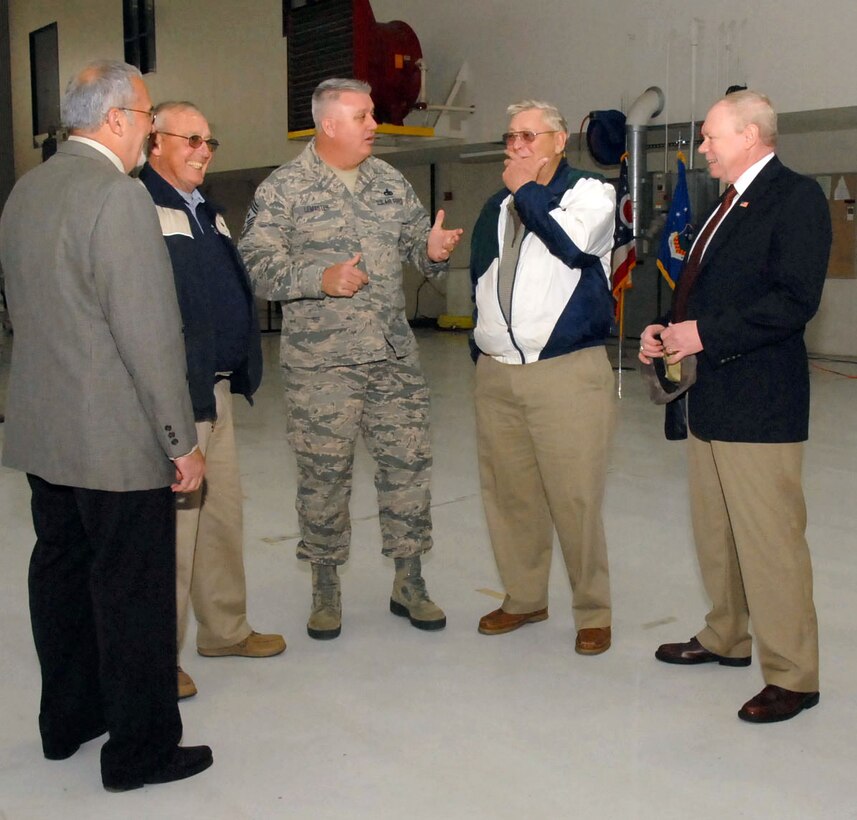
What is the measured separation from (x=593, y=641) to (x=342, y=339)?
1129 mm

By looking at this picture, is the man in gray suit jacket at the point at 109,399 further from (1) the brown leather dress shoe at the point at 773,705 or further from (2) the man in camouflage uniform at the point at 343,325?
(1) the brown leather dress shoe at the point at 773,705

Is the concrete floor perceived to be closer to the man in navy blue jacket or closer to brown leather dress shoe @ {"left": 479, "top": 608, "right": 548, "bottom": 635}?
brown leather dress shoe @ {"left": 479, "top": 608, "right": 548, "bottom": 635}

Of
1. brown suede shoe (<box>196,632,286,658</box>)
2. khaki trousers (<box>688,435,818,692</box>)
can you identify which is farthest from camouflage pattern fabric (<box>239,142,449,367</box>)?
khaki trousers (<box>688,435,818,692</box>)

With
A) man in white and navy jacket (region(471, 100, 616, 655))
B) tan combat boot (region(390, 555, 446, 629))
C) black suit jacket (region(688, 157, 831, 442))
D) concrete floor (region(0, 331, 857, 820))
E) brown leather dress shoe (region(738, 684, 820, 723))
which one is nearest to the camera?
concrete floor (region(0, 331, 857, 820))

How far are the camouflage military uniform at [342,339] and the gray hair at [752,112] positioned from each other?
1.07 meters

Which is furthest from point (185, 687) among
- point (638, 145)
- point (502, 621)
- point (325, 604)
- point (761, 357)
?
point (638, 145)

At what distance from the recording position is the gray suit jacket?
1.92 m

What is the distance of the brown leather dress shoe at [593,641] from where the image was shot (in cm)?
290

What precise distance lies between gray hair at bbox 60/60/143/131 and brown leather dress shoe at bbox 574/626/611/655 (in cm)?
186

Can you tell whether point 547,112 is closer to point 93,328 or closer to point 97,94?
point 97,94

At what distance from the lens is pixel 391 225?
3096mm

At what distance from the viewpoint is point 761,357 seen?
2.41 meters

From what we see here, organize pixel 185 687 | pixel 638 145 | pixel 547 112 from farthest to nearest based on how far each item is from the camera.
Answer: pixel 638 145 < pixel 547 112 < pixel 185 687

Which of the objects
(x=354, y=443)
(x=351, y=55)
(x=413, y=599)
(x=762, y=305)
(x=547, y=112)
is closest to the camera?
(x=762, y=305)
